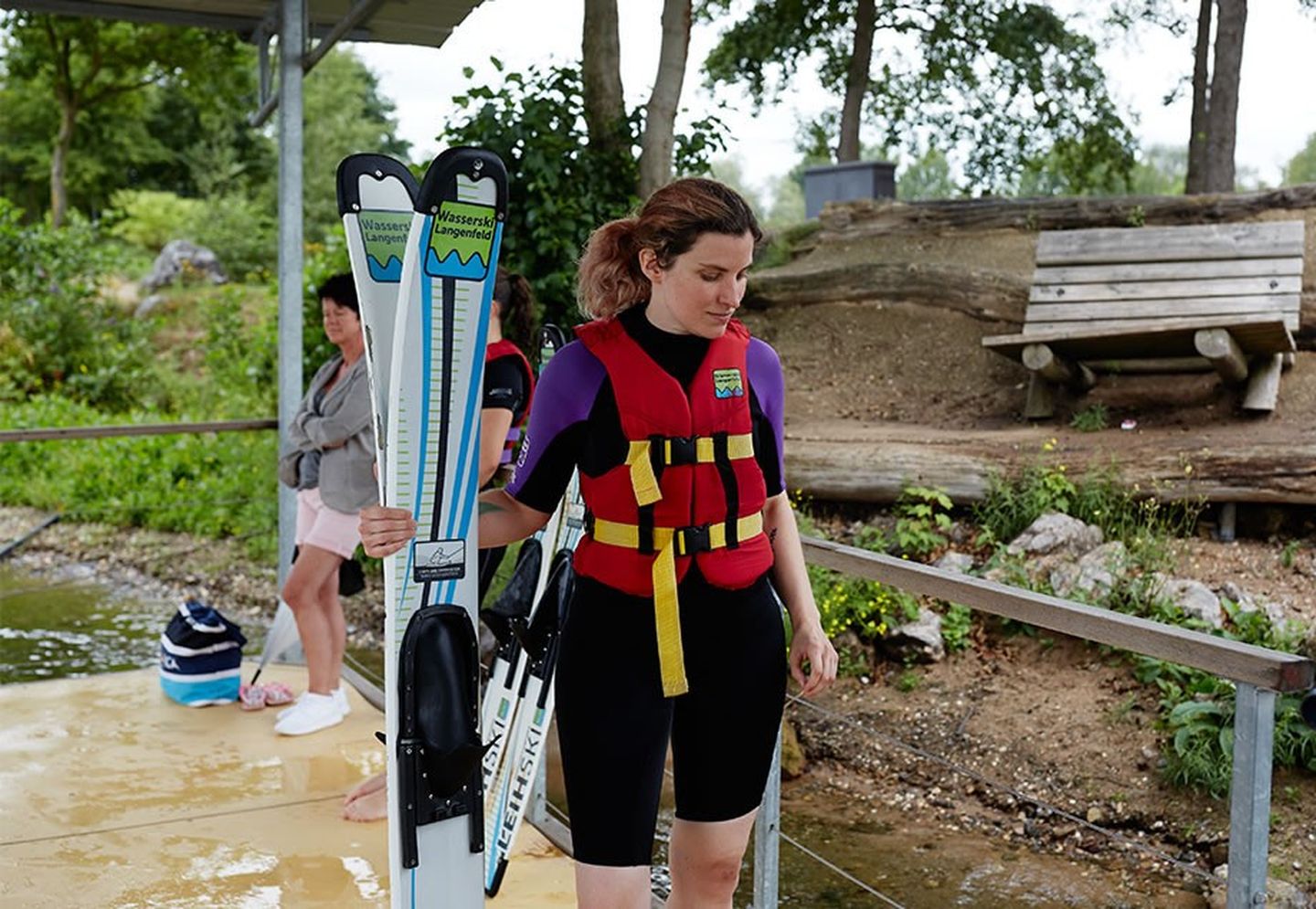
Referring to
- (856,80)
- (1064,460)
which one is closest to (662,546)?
(1064,460)

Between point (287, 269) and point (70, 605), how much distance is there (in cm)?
354

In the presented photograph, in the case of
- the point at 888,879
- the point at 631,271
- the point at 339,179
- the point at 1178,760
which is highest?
the point at 339,179

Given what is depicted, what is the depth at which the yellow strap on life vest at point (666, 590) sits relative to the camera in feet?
6.04

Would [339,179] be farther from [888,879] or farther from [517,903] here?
[888,879]

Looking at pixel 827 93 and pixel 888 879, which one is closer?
pixel 888 879

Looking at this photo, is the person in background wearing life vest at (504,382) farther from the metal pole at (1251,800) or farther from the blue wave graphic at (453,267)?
the metal pole at (1251,800)

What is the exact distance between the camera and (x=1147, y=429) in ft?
20.5

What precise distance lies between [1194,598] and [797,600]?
11.4 ft

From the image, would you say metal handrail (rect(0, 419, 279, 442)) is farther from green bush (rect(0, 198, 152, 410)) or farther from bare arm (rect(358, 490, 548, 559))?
green bush (rect(0, 198, 152, 410))

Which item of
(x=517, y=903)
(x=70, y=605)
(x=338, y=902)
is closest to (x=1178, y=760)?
(x=517, y=903)

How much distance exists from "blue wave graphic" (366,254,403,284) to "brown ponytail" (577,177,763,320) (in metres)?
0.50

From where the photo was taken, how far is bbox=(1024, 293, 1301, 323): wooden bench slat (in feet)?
21.0

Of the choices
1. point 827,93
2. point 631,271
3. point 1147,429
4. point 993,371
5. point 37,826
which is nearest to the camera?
→ point 631,271

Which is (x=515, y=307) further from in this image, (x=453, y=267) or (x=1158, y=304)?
(x=1158, y=304)
